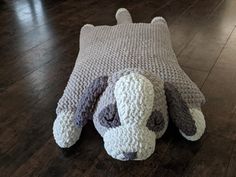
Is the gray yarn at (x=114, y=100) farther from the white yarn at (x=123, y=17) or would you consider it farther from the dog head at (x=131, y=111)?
the white yarn at (x=123, y=17)

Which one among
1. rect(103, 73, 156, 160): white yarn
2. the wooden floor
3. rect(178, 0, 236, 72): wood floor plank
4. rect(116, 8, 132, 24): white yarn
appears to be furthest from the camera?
rect(116, 8, 132, 24): white yarn

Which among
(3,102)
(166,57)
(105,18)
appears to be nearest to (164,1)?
(105,18)

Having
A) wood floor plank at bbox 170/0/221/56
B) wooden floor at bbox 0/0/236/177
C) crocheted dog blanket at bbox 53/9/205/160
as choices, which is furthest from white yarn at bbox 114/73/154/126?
wood floor plank at bbox 170/0/221/56

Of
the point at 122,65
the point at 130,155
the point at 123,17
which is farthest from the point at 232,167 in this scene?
the point at 123,17

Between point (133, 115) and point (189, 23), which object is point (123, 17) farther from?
point (133, 115)

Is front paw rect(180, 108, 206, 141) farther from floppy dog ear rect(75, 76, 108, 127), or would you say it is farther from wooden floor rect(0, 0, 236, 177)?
floppy dog ear rect(75, 76, 108, 127)

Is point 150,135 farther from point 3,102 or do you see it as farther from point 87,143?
point 3,102

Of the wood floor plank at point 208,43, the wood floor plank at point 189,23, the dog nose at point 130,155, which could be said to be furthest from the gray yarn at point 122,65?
the wood floor plank at point 189,23
